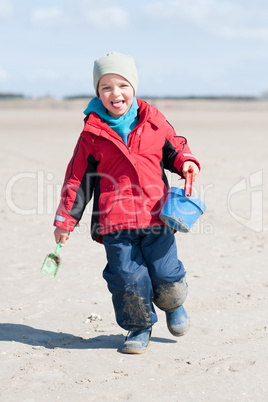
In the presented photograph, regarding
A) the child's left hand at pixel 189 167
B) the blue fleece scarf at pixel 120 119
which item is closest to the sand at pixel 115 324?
the child's left hand at pixel 189 167

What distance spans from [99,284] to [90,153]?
1.69 m

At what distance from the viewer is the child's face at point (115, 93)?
3.55 metres

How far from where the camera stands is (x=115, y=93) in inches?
139

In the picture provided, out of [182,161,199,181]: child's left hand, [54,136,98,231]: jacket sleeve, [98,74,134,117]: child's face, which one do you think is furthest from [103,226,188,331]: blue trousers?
[98,74,134,117]: child's face

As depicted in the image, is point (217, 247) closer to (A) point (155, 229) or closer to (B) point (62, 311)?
(B) point (62, 311)

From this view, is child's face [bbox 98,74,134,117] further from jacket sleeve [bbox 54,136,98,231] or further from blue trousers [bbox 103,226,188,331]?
blue trousers [bbox 103,226,188,331]

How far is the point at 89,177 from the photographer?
364cm

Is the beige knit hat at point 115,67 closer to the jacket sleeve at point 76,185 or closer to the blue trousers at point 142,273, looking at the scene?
the jacket sleeve at point 76,185

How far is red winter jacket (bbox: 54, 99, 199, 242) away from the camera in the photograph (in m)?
3.57

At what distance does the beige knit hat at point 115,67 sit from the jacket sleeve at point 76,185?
0.39 meters

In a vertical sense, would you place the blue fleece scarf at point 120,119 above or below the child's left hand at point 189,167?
above

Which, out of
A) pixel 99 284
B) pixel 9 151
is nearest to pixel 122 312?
pixel 99 284

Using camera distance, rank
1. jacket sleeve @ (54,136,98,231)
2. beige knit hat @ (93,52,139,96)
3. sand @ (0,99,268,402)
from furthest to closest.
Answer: jacket sleeve @ (54,136,98,231)
beige knit hat @ (93,52,139,96)
sand @ (0,99,268,402)

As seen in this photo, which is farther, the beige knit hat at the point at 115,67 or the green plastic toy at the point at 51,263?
the green plastic toy at the point at 51,263
